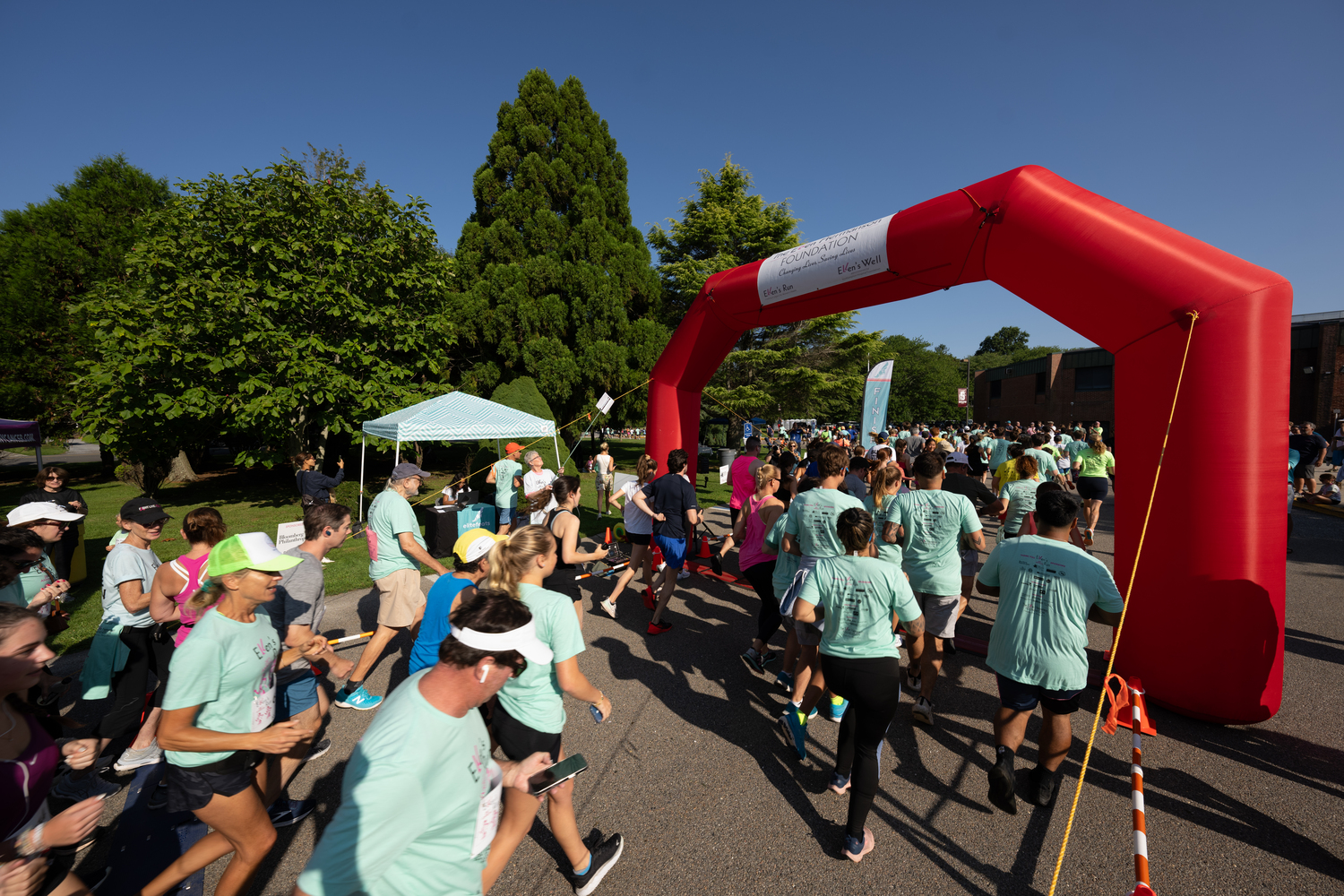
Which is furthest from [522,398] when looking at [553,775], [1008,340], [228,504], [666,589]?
[1008,340]

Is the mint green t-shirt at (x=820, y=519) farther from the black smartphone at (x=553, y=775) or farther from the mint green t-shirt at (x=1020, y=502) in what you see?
the mint green t-shirt at (x=1020, y=502)

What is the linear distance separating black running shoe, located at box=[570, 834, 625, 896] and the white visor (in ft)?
5.01

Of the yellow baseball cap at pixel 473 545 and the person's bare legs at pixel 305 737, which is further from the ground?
the yellow baseball cap at pixel 473 545

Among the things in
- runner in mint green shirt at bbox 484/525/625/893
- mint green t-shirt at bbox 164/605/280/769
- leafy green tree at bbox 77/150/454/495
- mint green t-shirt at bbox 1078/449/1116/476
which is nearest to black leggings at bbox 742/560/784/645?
runner in mint green shirt at bbox 484/525/625/893

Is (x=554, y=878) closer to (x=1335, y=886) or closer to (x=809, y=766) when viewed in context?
(x=809, y=766)

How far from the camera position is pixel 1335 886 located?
2531 mm

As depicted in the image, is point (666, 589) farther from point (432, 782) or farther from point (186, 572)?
point (432, 782)

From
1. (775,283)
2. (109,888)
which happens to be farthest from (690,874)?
(775,283)

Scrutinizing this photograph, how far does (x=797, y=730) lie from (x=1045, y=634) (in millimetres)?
1575

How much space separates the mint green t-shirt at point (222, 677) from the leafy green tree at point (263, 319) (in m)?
11.2

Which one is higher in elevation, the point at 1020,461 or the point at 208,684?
the point at 1020,461

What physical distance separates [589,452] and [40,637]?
60.2 feet

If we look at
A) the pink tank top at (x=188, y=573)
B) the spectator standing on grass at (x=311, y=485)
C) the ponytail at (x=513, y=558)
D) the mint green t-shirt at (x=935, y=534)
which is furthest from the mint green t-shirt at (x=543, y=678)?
the spectator standing on grass at (x=311, y=485)

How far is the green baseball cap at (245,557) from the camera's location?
216 cm
